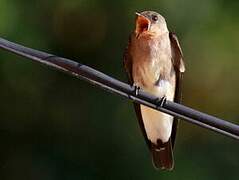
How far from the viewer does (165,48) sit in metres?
4.00

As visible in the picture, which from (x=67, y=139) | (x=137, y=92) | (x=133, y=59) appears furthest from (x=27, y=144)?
(x=137, y=92)

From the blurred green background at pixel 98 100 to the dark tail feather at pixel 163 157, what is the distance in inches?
41.6

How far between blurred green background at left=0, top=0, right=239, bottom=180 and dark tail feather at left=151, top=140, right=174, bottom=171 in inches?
41.6

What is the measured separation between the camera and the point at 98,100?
5445 mm

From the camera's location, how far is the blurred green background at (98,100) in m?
5.37

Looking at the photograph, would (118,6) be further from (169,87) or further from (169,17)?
(169,87)

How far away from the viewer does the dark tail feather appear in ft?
13.9

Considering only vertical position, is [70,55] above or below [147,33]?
above

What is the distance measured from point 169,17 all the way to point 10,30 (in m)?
0.76

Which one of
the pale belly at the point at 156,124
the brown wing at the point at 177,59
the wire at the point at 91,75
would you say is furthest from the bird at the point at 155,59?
the wire at the point at 91,75

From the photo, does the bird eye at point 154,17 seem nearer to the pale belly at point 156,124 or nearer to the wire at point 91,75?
the pale belly at point 156,124

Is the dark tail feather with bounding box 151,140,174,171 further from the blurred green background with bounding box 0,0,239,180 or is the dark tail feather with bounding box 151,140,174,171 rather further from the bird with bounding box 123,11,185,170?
the blurred green background with bounding box 0,0,239,180

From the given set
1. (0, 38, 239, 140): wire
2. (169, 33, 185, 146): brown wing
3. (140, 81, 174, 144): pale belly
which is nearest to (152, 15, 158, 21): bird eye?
(169, 33, 185, 146): brown wing

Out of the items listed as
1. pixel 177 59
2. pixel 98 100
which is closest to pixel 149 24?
pixel 177 59
